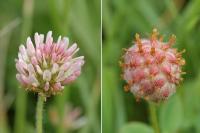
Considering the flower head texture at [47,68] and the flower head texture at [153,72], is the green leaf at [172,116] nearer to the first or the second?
the flower head texture at [153,72]

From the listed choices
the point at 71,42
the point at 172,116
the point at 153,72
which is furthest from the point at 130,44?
the point at 153,72

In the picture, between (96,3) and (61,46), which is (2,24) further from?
(61,46)

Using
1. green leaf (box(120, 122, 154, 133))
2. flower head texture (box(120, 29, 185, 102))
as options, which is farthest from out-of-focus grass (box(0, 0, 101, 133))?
flower head texture (box(120, 29, 185, 102))

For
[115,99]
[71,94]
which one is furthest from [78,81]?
[115,99]

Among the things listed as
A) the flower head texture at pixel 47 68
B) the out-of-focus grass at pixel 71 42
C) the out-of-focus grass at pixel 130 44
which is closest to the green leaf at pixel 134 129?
the out-of-focus grass at pixel 130 44

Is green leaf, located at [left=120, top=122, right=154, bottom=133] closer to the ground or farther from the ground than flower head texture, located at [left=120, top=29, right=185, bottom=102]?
closer to the ground

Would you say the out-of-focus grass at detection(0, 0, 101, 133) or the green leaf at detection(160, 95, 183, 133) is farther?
the out-of-focus grass at detection(0, 0, 101, 133)

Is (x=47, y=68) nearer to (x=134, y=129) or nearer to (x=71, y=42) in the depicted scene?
(x=134, y=129)

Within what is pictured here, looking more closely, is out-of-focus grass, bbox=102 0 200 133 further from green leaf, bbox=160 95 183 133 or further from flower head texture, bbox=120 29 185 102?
flower head texture, bbox=120 29 185 102
